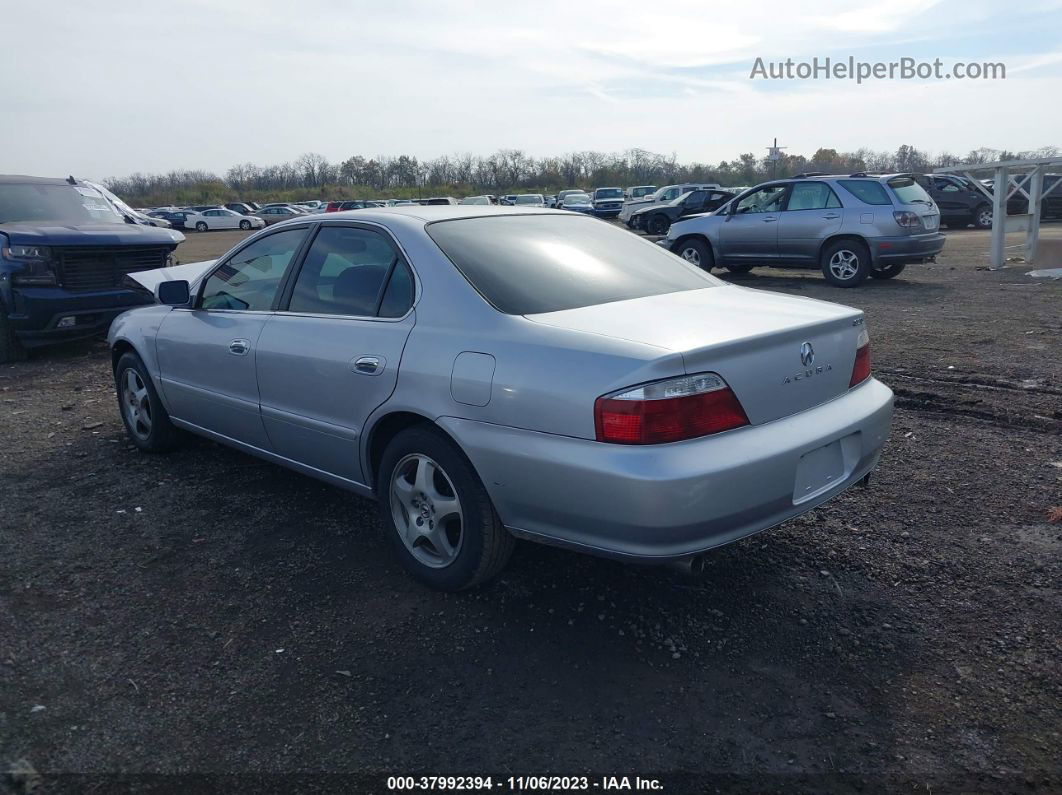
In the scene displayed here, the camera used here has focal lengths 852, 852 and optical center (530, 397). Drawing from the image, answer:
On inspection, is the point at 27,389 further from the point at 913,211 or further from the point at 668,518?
the point at 913,211

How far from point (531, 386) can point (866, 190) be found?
10.9m

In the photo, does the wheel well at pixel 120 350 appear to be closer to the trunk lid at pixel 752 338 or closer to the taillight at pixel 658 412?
the trunk lid at pixel 752 338

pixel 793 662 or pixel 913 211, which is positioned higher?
pixel 913 211

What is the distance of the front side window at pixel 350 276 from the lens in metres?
3.73

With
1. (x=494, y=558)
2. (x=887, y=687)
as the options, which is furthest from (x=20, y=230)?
(x=887, y=687)

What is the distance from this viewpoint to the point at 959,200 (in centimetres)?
2520

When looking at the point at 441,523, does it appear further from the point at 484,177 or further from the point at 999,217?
the point at 484,177

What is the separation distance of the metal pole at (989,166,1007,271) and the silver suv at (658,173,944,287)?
191cm

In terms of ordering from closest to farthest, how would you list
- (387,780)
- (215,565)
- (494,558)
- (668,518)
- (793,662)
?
(387,780)
(668,518)
(793,662)
(494,558)
(215,565)

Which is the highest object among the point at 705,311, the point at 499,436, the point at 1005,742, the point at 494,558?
the point at 705,311

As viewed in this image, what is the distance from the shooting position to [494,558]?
130 inches

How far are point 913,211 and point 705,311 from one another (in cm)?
1018

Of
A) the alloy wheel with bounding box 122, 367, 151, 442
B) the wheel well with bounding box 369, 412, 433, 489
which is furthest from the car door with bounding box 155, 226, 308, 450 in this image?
the wheel well with bounding box 369, 412, 433, 489

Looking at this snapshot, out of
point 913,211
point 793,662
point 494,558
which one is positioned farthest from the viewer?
point 913,211
